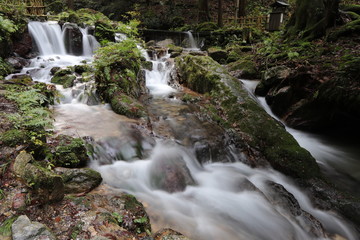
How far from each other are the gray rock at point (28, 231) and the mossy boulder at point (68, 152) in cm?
149

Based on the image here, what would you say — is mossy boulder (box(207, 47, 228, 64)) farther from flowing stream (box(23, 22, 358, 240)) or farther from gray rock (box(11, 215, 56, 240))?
gray rock (box(11, 215, 56, 240))

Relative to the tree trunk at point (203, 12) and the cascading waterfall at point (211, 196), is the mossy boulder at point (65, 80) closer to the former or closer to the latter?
the cascading waterfall at point (211, 196)

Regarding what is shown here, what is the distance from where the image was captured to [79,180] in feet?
10.7

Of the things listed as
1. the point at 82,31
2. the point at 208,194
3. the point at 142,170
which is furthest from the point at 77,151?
the point at 82,31

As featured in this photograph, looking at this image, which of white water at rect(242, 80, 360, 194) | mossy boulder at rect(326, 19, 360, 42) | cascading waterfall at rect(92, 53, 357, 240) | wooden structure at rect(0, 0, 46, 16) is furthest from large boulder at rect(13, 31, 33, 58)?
mossy boulder at rect(326, 19, 360, 42)

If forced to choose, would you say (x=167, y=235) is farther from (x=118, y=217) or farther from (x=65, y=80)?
(x=65, y=80)

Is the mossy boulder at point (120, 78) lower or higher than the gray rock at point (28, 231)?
higher

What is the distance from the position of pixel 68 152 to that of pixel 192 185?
2.35 meters

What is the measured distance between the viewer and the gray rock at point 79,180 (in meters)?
3.11

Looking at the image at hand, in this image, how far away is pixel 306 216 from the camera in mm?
4012

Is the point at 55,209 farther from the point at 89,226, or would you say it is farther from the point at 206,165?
the point at 206,165

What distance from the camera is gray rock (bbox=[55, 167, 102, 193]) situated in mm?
3107

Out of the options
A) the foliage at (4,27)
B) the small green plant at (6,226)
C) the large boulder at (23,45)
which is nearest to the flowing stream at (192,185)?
the small green plant at (6,226)

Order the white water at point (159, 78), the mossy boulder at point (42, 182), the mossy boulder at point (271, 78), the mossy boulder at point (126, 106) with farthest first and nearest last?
the white water at point (159, 78)
the mossy boulder at point (271, 78)
the mossy boulder at point (126, 106)
the mossy boulder at point (42, 182)
